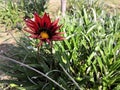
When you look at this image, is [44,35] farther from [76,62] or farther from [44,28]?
[76,62]

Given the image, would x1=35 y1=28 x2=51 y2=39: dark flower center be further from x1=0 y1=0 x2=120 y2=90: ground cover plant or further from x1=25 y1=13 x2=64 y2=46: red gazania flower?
x1=0 y1=0 x2=120 y2=90: ground cover plant

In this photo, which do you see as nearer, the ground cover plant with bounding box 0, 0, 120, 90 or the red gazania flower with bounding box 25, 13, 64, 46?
the red gazania flower with bounding box 25, 13, 64, 46

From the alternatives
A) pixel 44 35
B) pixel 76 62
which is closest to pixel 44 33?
pixel 44 35

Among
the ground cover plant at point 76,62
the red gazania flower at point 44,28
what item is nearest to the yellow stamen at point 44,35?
the red gazania flower at point 44,28

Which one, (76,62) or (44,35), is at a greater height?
(44,35)

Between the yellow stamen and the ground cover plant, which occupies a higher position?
the yellow stamen

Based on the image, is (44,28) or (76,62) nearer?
(44,28)

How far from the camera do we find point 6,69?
142 inches

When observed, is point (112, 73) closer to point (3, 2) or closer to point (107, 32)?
point (107, 32)

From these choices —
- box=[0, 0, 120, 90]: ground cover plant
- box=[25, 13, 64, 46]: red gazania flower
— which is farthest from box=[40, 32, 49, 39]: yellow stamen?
box=[0, 0, 120, 90]: ground cover plant

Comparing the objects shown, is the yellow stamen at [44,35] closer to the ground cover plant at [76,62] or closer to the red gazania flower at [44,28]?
the red gazania flower at [44,28]

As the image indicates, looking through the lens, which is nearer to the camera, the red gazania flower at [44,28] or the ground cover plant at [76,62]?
the red gazania flower at [44,28]

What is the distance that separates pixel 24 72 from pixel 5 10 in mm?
3065

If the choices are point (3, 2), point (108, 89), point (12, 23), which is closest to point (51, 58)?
point (108, 89)
